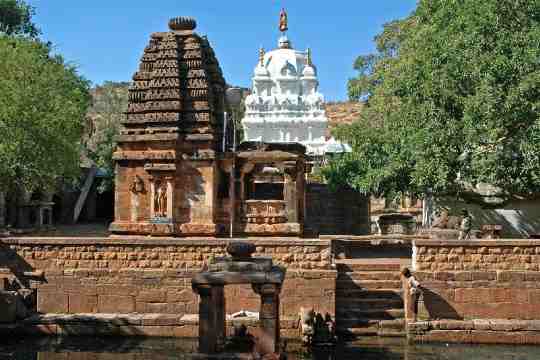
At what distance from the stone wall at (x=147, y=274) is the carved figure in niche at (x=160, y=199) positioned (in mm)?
3705

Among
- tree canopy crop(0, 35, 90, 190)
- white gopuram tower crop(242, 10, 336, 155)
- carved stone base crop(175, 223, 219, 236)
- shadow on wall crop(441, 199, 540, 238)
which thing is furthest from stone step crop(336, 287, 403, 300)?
white gopuram tower crop(242, 10, 336, 155)

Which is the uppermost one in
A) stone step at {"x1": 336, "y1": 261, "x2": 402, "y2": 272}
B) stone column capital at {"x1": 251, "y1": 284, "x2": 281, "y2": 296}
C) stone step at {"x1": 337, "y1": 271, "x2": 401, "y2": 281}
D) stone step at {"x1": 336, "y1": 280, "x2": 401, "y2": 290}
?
stone column capital at {"x1": 251, "y1": 284, "x2": 281, "y2": 296}

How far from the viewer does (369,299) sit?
12258 millimetres

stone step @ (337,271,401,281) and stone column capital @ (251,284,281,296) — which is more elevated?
stone column capital @ (251,284,281,296)

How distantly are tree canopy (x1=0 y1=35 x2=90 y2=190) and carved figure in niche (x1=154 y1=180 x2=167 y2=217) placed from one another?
276 inches

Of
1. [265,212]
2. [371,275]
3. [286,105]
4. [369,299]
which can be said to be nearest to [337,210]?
[265,212]

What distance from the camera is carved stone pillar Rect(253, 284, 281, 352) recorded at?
886cm

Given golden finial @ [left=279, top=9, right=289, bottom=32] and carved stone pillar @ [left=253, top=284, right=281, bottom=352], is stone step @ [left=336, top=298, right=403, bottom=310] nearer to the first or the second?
carved stone pillar @ [left=253, top=284, right=281, bottom=352]

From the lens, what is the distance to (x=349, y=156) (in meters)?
23.0

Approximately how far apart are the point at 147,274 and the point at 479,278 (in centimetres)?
667

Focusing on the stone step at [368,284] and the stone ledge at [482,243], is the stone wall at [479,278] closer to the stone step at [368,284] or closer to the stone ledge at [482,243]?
the stone ledge at [482,243]

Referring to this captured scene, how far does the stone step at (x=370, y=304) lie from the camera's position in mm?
12125

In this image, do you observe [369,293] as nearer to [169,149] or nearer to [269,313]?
[269,313]

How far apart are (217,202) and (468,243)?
6.97 metres
